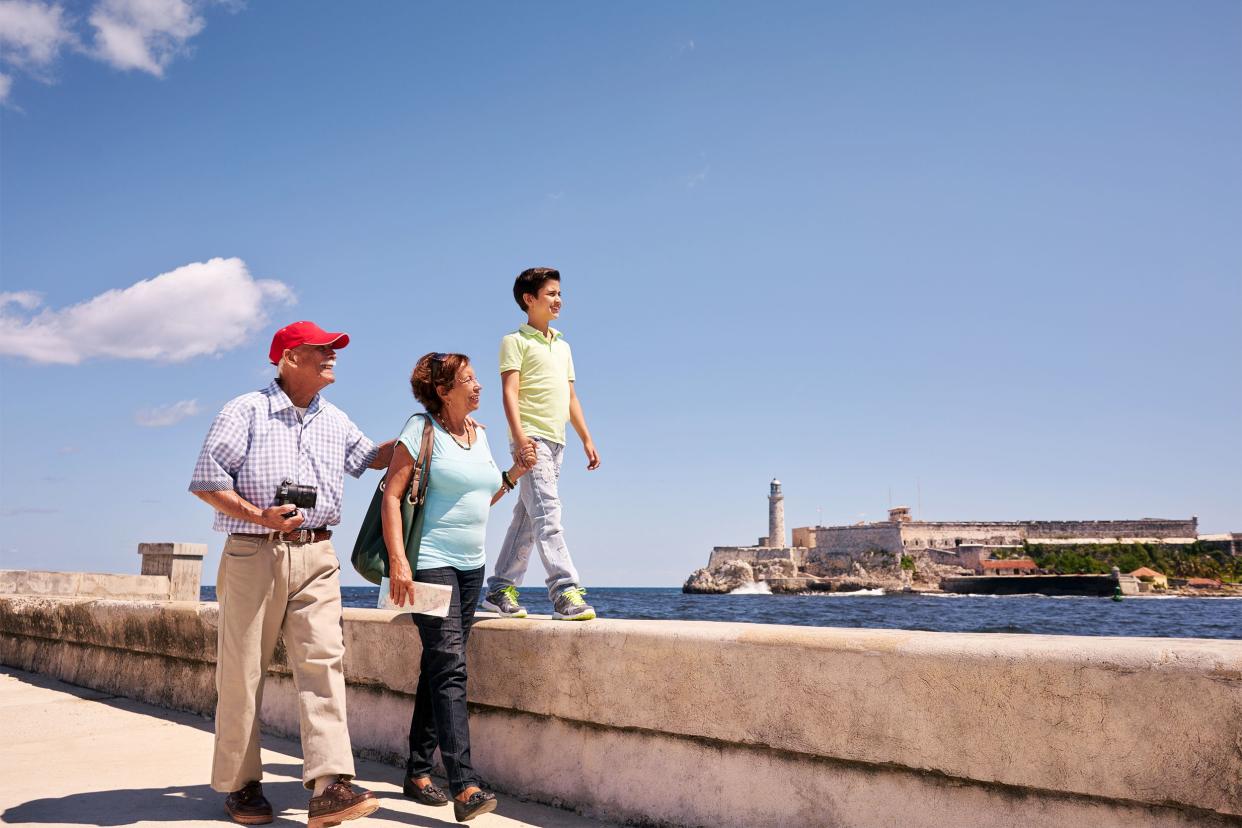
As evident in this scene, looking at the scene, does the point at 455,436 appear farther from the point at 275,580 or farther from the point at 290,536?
the point at 275,580

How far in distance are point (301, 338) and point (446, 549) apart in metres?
1.00

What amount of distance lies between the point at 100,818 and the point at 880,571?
96.4 m

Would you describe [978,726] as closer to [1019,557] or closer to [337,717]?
[337,717]

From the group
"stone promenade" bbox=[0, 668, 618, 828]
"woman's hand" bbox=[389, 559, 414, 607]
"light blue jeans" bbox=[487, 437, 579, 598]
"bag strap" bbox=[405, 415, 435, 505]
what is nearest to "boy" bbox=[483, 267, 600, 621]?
"light blue jeans" bbox=[487, 437, 579, 598]

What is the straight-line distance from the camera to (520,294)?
429cm

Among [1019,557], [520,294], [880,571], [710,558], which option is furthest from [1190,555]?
[520,294]

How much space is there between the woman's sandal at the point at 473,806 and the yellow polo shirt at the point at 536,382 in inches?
63.5

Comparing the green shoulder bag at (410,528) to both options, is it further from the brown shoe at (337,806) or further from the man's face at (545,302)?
the man's face at (545,302)

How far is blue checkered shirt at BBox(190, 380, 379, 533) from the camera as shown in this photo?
126 inches

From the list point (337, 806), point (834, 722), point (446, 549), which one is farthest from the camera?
point (446, 549)

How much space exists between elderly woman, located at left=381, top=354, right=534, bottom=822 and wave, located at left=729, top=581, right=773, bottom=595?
321 feet

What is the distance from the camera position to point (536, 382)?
13.7 feet

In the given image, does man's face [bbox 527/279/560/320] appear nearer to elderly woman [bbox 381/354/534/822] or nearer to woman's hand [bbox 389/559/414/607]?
elderly woman [bbox 381/354/534/822]

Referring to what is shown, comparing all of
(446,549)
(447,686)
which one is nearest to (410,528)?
(446,549)
